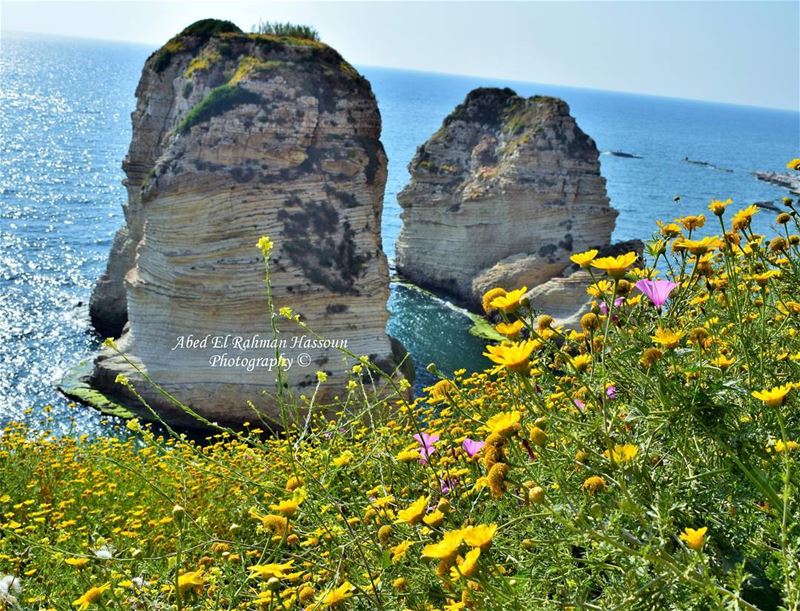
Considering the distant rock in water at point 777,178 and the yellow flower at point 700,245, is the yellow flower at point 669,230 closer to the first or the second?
the yellow flower at point 700,245

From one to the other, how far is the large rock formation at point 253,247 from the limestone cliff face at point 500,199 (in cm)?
1163

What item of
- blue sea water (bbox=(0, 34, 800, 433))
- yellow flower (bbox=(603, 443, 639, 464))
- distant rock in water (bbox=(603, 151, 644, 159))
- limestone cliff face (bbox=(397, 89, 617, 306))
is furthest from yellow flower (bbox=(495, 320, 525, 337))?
distant rock in water (bbox=(603, 151, 644, 159))

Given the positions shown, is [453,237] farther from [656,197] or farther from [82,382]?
[656,197]

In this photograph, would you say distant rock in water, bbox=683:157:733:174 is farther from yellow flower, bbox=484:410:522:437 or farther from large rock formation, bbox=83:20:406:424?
yellow flower, bbox=484:410:522:437

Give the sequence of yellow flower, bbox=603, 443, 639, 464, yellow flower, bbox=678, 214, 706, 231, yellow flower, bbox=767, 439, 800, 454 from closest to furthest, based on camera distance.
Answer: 1. yellow flower, bbox=767, 439, 800, 454
2. yellow flower, bbox=603, 443, 639, 464
3. yellow flower, bbox=678, 214, 706, 231

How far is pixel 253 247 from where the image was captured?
1831 centimetres

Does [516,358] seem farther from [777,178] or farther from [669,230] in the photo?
[777,178]

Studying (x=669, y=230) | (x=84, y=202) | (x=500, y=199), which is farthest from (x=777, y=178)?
(x=669, y=230)

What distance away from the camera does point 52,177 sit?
50531 millimetres

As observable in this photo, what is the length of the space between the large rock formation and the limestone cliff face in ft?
38.1

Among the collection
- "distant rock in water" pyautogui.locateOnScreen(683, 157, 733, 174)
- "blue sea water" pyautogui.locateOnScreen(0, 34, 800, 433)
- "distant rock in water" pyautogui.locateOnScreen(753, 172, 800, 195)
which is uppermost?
"distant rock in water" pyautogui.locateOnScreen(683, 157, 733, 174)

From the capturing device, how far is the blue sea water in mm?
22219

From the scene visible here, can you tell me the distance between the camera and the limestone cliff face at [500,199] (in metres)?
30.8

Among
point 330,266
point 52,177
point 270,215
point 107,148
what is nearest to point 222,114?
point 270,215
